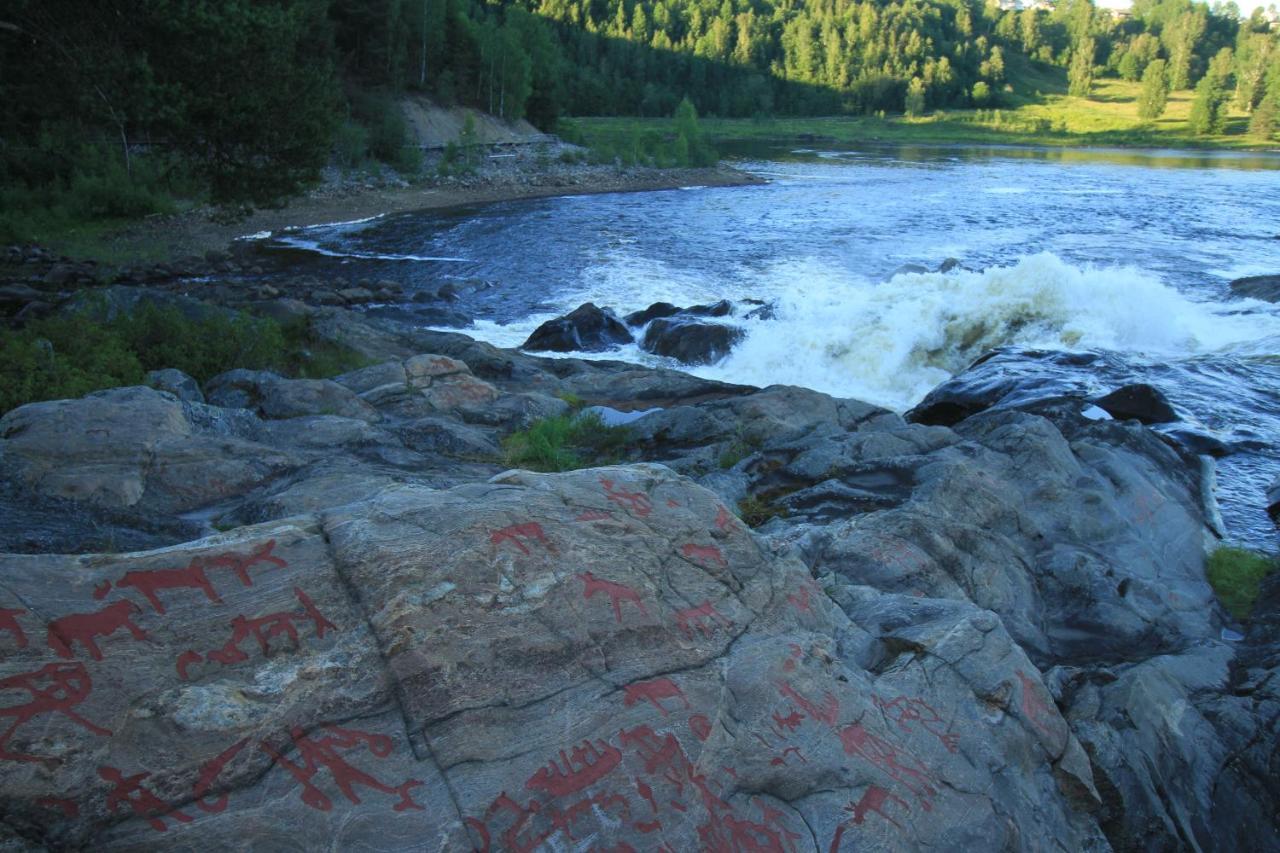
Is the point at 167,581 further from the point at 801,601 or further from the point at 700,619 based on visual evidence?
the point at 801,601

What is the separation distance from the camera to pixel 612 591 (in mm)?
5348

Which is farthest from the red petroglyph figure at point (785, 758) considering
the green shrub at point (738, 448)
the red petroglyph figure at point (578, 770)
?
the green shrub at point (738, 448)

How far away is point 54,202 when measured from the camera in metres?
34.8

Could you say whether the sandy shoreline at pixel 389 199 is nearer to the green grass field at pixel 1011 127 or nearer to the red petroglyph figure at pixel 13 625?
the red petroglyph figure at pixel 13 625

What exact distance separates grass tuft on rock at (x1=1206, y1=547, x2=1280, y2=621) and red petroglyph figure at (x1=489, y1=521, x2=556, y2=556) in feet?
27.7

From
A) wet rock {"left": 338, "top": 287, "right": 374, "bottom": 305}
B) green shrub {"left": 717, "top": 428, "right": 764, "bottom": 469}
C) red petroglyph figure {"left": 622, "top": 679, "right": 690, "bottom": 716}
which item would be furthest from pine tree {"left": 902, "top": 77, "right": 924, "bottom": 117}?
red petroglyph figure {"left": 622, "top": 679, "right": 690, "bottom": 716}

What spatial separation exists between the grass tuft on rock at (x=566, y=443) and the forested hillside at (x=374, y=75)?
8593 millimetres

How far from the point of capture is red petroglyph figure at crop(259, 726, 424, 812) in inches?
157

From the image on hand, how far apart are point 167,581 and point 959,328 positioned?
74.3 feet

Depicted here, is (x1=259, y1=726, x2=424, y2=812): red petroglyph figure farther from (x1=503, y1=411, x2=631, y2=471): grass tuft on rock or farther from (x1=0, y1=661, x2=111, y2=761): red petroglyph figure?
(x1=503, y1=411, x2=631, y2=471): grass tuft on rock

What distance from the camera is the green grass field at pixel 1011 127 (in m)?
112

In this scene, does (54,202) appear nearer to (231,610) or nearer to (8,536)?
(8,536)

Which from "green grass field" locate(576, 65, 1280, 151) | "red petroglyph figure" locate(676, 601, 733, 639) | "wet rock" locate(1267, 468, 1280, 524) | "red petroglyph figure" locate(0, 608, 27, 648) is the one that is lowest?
"wet rock" locate(1267, 468, 1280, 524)

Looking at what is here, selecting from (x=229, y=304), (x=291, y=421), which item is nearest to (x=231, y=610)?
(x=291, y=421)
